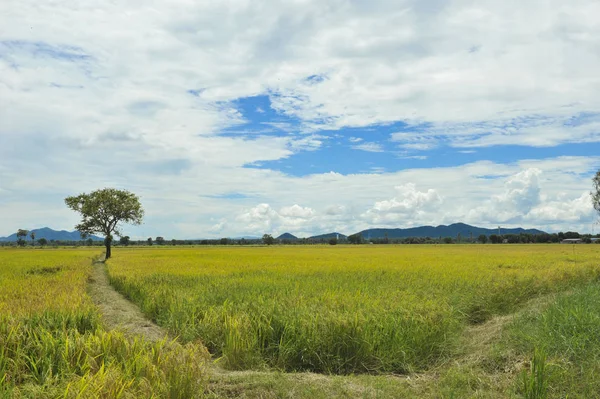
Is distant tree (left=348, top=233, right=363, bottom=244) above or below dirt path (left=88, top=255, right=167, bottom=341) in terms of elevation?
above

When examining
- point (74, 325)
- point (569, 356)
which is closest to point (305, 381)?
point (569, 356)

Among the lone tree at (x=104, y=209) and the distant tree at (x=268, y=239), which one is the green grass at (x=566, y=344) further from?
the distant tree at (x=268, y=239)

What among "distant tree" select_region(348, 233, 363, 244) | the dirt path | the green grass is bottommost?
the dirt path

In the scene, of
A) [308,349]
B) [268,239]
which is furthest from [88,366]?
[268,239]

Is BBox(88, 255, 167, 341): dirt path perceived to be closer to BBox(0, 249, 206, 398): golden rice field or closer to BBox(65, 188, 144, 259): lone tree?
BBox(0, 249, 206, 398): golden rice field

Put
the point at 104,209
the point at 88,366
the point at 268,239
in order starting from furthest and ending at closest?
the point at 268,239 → the point at 104,209 → the point at 88,366

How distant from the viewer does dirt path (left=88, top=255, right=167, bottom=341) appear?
11.2 metres

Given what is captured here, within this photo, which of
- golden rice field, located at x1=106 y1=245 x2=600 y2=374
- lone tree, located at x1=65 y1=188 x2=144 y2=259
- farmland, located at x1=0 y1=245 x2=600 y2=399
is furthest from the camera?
lone tree, located at x1=65 y1=188 x2=144 y2=259

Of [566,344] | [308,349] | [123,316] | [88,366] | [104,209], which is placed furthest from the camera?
[104,209]

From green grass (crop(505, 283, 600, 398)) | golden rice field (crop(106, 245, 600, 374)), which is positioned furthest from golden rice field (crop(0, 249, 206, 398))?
green grass (crop(505, 283, 600, 398))

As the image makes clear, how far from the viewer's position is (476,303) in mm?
13727

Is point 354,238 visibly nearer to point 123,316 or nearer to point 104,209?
point 104,209

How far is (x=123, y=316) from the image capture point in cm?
1347

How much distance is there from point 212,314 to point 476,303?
8.37 m
